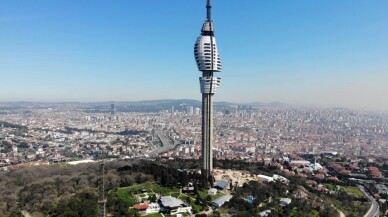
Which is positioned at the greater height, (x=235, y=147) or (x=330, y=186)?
(x=330, y=186)

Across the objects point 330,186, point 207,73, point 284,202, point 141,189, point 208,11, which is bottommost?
point 330,186

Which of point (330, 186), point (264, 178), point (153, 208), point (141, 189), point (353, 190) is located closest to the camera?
point (153, 208)

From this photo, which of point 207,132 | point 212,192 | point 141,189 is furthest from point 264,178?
point 141,189

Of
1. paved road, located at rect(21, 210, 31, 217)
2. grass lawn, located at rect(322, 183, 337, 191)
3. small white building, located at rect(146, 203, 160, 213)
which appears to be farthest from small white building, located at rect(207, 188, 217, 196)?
grass lawn, located at rect(322, 183, 337, 191)

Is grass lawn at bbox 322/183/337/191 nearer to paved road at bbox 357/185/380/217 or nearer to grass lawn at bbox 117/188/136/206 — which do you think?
paved road at bbox 357/185/380/217

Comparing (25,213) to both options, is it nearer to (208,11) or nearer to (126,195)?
(126,195)

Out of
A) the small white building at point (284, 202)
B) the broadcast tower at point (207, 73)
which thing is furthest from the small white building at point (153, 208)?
the small white building at point (284, 202)

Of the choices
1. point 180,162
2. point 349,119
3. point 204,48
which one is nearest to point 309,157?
point 180,162

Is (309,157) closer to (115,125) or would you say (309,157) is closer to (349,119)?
(115,125)

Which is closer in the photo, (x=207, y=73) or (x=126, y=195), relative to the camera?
(x=126, y=195)
